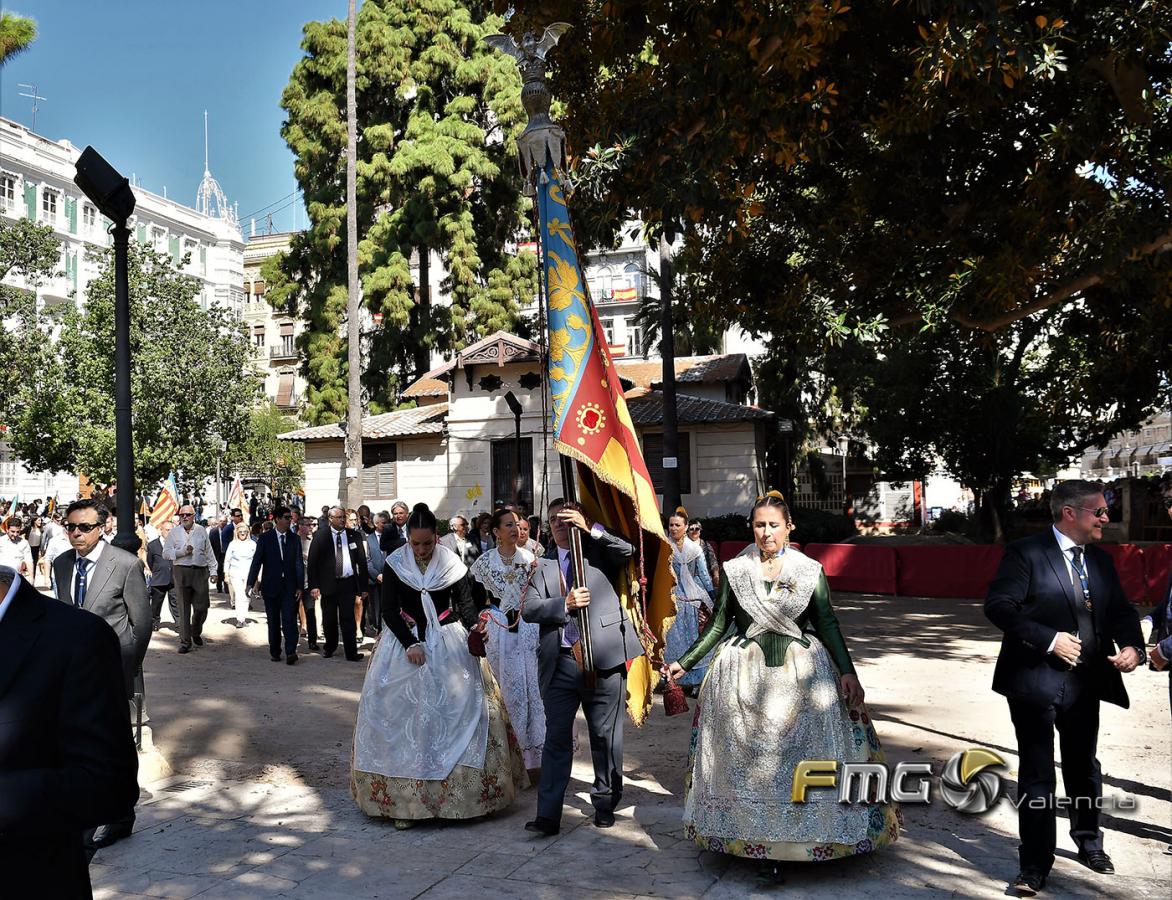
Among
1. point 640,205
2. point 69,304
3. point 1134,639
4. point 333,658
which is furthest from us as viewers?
point 69,304

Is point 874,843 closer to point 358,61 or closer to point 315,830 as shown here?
point 315,830

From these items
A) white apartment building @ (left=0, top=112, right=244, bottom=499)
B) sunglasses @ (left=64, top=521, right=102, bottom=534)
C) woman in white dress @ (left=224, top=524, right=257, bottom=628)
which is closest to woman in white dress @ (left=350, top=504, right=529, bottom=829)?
sunglasses @ (left=64, top=521, right=102, bottom=534)

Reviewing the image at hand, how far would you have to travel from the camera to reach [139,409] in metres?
28.3

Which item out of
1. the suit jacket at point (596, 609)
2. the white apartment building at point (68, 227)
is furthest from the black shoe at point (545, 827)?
the white apartment building at point (68, 227)

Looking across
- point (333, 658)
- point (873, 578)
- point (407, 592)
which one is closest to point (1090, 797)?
point (407, 592)

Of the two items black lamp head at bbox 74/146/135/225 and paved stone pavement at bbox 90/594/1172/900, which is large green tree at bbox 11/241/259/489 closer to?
paved stone pavement at bbox 90/594/1172/900

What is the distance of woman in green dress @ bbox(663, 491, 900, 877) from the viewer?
4.95m

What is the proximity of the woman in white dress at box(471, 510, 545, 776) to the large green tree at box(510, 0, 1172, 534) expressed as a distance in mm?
3576

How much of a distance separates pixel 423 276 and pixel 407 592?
2801 cm

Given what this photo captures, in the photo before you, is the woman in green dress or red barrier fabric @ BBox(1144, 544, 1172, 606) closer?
the woman in green dress

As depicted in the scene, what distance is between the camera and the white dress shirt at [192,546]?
13961mm

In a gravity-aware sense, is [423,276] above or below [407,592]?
above

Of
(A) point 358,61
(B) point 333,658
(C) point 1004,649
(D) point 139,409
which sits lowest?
(B) point 333,658

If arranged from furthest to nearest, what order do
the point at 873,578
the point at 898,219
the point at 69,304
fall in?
the point at 69,304 → the point at 873,578 → the point at 898,219
